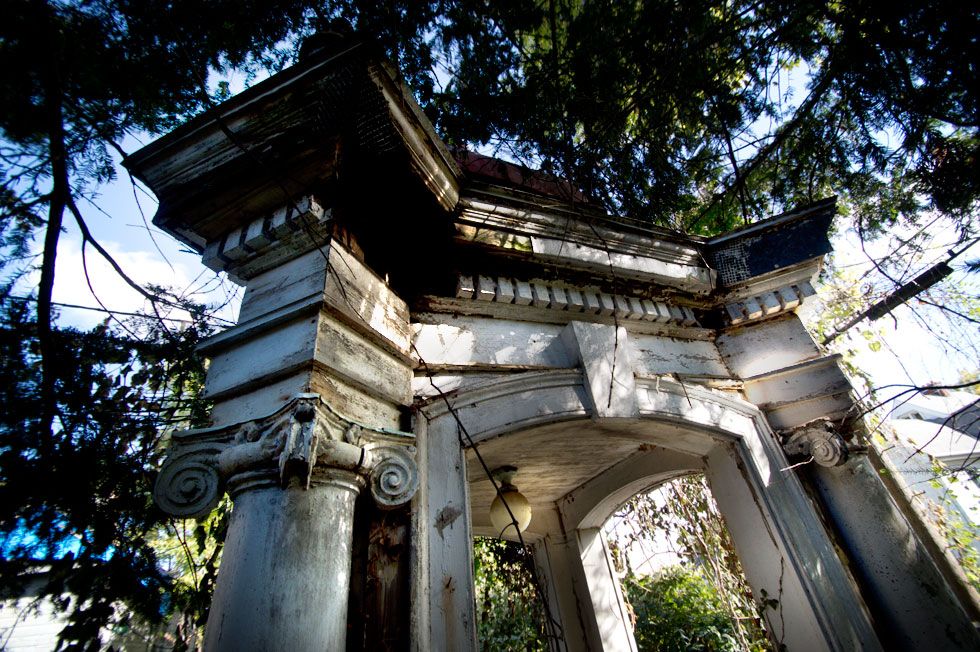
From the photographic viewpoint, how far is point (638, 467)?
3633 millimetres

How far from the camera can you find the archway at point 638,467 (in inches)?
70.4

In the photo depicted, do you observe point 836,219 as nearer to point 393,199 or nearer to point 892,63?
point 892,63

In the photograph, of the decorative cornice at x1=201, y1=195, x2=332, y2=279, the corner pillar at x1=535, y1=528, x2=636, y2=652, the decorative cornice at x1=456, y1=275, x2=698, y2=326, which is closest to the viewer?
the decorative cornice at x1=201, y1=195, x2=332, y2=279

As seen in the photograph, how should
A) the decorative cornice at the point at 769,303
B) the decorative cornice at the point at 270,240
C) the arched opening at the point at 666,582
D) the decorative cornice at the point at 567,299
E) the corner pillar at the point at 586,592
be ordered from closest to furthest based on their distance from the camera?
the decorative cornice at the point at 270,240 → the decorative cornice at the point at 567,299 → the decorative cornice at the point at 769,303 → the corner pillar at the point at 586,592 → the arched opening at the point at 666,582

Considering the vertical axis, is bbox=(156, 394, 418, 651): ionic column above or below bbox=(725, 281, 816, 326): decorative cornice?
below

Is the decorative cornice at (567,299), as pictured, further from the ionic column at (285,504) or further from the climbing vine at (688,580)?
the climbing vine at (688,580)

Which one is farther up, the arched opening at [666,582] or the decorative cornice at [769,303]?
the decorative cornice at [769,303]

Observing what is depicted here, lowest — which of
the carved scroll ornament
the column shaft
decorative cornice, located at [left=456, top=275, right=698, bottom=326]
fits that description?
the column shaft

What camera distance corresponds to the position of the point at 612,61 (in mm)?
2715

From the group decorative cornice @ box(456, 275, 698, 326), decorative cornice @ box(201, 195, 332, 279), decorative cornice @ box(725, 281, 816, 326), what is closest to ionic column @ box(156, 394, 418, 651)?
decorative cornice @ box(201, 195, 332, 279)

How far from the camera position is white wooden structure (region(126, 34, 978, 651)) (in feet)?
4.97

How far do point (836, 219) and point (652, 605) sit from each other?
18.0ft

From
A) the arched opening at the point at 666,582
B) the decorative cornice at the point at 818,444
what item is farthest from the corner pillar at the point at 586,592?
the decorative cornice at the point at 818,444

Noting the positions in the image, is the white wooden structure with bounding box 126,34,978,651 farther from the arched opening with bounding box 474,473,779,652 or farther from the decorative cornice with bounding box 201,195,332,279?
the arched opening with bounding box 474,473,779,652
